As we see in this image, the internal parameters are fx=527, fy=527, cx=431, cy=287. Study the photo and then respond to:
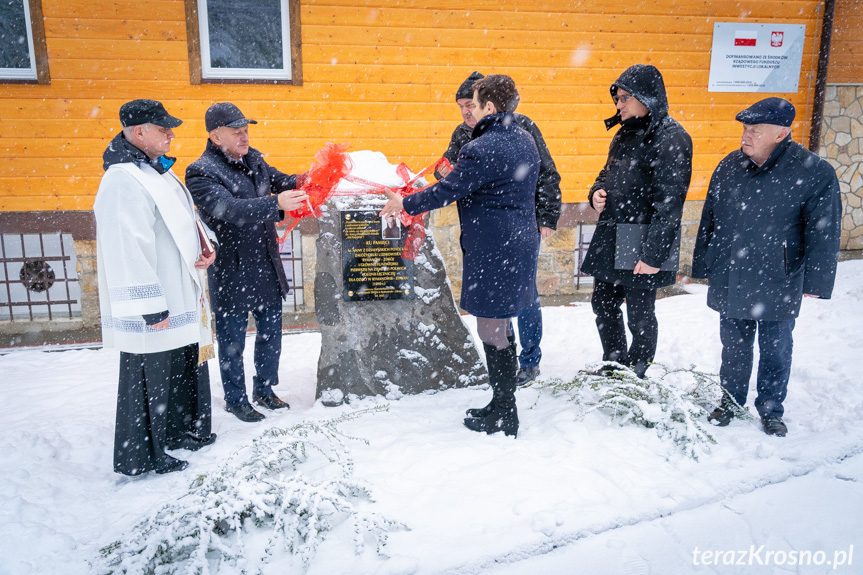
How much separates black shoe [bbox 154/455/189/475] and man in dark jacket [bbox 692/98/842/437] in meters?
3.17

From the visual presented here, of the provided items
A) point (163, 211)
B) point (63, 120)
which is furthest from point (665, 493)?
point (63, 120)

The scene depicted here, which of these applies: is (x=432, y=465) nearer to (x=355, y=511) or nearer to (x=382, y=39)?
(x=355, y=511)

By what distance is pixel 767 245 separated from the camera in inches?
119

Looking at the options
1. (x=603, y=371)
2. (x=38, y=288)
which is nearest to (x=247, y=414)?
(x=603, y=371)

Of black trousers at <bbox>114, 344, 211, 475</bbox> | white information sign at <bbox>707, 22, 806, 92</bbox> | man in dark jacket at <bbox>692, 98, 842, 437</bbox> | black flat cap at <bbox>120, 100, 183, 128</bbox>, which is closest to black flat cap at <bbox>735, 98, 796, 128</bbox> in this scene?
man in dark jacket at <bbox>692, 98, 842, 437</bbox>

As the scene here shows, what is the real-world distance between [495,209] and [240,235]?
1684 millimetres

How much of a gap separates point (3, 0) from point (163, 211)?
5.06 metres

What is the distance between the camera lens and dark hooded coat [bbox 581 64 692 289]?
3.26m

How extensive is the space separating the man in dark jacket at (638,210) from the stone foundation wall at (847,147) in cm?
640

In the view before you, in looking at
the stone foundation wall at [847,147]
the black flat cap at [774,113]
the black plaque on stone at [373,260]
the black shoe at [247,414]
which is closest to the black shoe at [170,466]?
the black shoe at [247,414]

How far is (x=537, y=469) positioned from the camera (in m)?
2.78

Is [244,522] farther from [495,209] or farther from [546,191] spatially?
[546,191]

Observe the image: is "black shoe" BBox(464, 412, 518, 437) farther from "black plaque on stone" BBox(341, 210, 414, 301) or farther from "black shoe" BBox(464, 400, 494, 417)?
"black plaque on stone" BBox(341, 210, 414, 301)

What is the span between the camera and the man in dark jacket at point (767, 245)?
289cm
